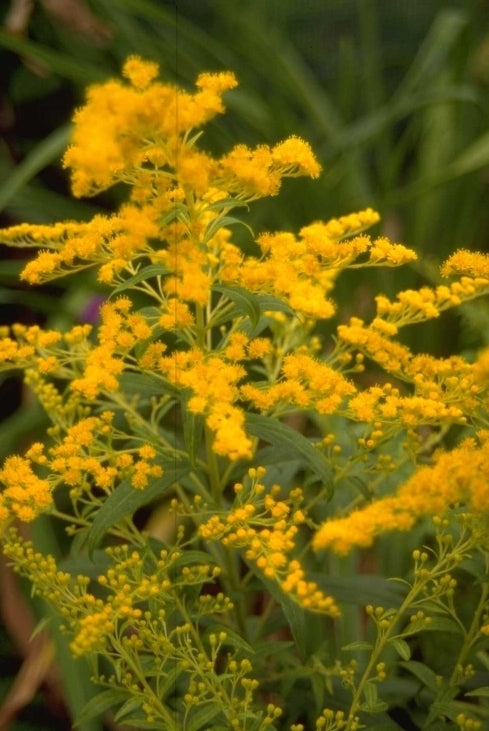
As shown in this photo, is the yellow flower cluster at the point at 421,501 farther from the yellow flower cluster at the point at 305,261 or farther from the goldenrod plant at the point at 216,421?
the yellow flower cluster at the point at 305,261

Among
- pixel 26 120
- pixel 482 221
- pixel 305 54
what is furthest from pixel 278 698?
pixel 305 54

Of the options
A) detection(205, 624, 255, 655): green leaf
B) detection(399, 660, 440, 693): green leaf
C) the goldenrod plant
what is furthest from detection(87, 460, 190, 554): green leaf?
detection(399, 660, 440, 693): green leaf

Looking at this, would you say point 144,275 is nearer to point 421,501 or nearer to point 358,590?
point 421,501

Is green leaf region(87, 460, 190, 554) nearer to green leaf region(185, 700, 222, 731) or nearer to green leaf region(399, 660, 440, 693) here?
green leaf region(185, 700, 222, 731)

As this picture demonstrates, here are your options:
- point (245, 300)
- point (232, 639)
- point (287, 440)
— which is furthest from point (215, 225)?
point (232, 639)

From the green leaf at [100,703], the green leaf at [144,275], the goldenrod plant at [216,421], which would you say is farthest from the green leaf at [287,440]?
the green leaf at [100,703]
